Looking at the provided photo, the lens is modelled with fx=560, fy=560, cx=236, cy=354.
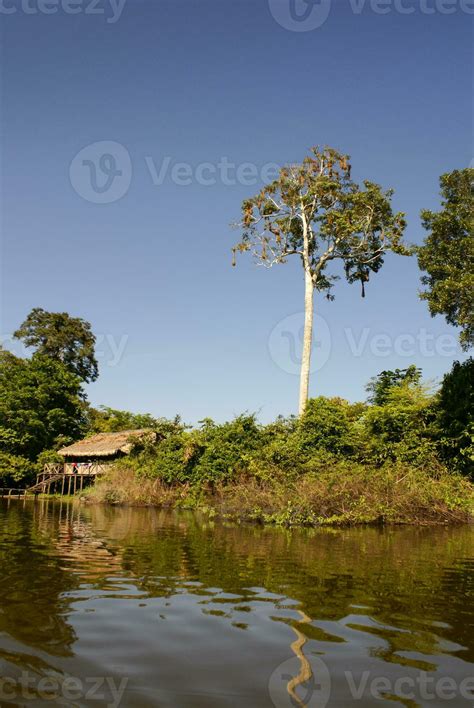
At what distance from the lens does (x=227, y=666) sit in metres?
3.88

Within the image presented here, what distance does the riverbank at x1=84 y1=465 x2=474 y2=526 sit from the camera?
17312 mm

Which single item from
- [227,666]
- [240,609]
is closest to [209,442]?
[240,609]

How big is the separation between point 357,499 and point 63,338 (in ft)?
130

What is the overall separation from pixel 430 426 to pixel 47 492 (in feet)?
85.3

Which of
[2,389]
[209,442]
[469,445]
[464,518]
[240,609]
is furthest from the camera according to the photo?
[2,389]

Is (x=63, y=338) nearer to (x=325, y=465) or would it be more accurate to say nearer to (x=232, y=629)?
(x=325, y=465)

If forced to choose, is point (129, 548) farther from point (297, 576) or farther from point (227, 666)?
point (227, 666)

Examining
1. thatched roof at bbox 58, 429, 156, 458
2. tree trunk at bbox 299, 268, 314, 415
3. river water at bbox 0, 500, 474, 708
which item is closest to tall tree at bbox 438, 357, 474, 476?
tree trunk at bbox 299, 268, 314, 415

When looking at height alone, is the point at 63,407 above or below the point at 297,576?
above

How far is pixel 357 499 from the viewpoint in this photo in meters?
17.7

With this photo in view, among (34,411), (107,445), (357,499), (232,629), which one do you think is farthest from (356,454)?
(34,411)

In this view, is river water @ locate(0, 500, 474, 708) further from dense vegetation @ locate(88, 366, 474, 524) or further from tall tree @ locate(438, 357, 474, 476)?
tall tree @ locate(438, 357, 474, 476)

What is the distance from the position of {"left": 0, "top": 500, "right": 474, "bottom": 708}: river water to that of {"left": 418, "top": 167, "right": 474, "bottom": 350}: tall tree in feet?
58.1

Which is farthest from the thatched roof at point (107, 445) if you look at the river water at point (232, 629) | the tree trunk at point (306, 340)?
the river water at point (232, 629)
